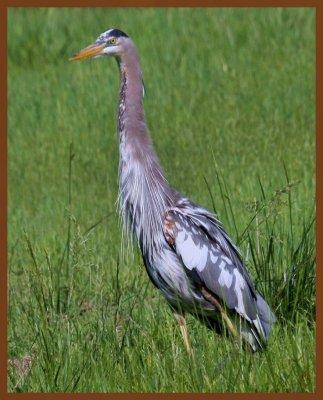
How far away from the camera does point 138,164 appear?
24.6 feet

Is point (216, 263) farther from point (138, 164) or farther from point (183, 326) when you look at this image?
point (138, 164)

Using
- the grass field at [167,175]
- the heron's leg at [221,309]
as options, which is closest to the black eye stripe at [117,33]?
the grass field at [167,175]

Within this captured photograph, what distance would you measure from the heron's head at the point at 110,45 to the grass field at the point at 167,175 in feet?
3.08

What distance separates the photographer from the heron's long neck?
745 centimetres

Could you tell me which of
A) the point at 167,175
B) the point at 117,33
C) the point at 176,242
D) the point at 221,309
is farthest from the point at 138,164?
A: the point at 167,175

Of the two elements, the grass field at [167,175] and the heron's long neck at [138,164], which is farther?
the heron's long neck at [138,164]

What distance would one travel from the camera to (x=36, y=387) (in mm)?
6867

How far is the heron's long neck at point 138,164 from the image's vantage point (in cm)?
745

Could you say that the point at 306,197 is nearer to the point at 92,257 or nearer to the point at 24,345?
the point at 92,257

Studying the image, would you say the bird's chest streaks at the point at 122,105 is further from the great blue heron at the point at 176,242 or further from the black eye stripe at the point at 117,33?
the black eye stripe at the point at 117,33

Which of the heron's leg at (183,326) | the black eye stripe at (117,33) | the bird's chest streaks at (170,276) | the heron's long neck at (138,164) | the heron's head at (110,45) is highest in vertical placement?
the black eye stripe at (117,33)

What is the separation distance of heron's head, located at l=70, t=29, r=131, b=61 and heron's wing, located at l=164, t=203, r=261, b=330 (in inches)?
38.8

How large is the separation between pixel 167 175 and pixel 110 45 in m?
3.75

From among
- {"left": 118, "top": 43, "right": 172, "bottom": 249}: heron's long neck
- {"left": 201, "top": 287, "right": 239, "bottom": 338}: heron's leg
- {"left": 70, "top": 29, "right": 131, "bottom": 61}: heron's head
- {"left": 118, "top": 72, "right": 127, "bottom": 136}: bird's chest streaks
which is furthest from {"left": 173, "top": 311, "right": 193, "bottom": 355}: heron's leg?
{"left": 70, "top": 29, "right": 131, "bottom": 61}: heron's head
